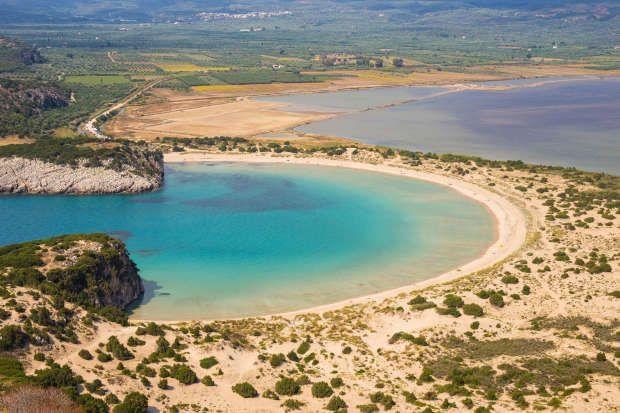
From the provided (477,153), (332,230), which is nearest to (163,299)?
(332,230)

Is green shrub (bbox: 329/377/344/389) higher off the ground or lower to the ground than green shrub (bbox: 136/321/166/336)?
lower

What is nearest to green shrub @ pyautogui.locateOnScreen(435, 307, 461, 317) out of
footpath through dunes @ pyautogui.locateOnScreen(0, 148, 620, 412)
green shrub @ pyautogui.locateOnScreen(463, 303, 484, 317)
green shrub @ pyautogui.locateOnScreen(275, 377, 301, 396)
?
footpath through dunes @ pyautogui.locateOnScreen(0, 148, 620, 412)

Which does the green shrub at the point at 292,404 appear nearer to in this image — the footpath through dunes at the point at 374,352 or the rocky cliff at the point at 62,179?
the footpath through dunes at the point at 374,352

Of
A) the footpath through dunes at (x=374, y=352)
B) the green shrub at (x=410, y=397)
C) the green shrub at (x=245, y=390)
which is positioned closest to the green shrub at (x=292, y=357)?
the footpath through dunes at (x=374, y=352)

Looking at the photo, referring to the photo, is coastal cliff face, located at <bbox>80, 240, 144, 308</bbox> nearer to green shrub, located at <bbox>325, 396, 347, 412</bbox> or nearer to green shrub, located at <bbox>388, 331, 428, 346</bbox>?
green shrub, located at <bbox>325, 396, 347, 412</bbox>

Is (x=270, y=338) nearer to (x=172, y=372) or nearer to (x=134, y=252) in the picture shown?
(x=172, y=372)

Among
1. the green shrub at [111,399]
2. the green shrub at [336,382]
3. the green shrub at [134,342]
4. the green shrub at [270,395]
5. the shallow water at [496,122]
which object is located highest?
the shallow water at [496,122]
